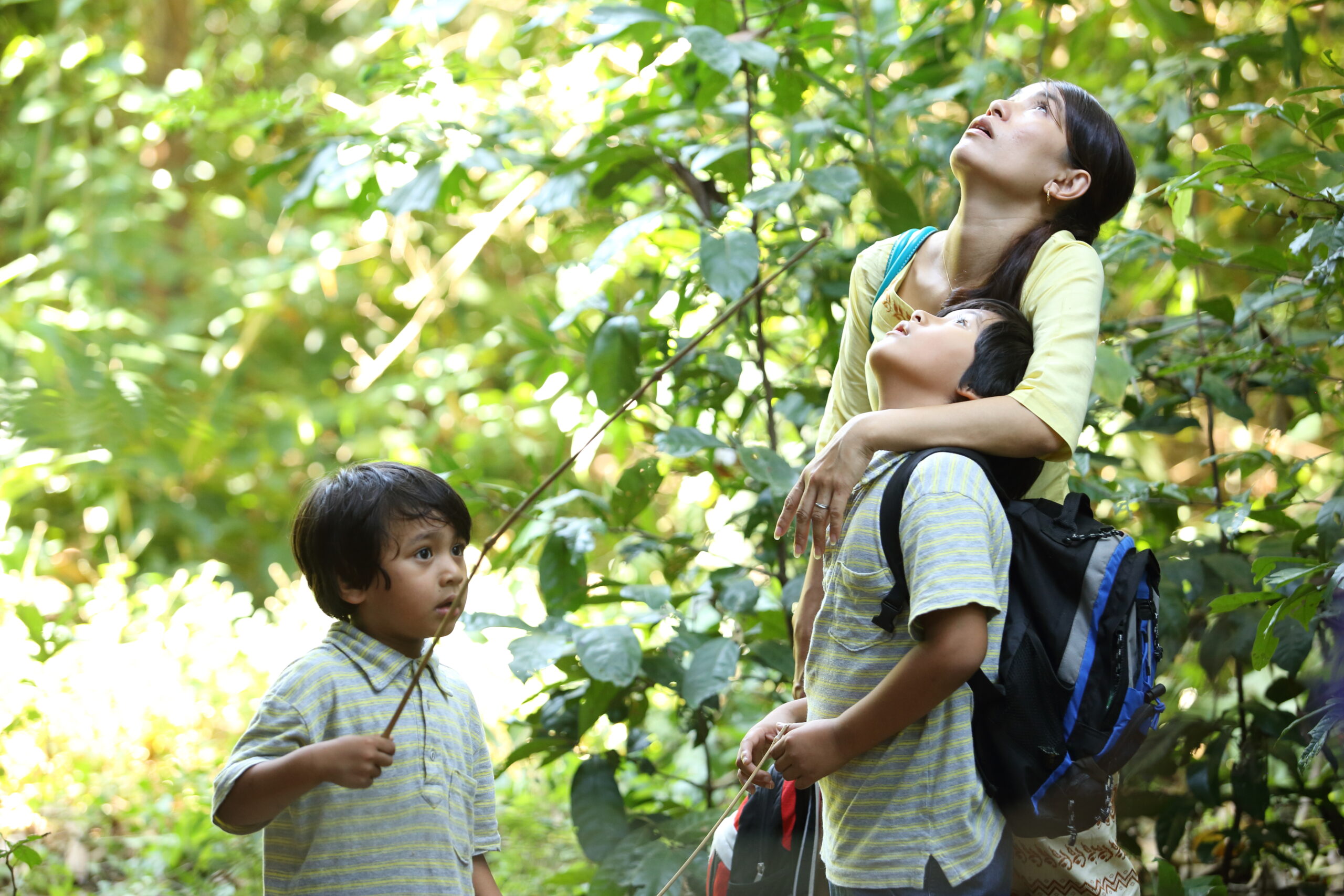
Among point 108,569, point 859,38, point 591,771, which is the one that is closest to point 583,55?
point 859,38

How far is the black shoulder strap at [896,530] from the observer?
42.5 inches

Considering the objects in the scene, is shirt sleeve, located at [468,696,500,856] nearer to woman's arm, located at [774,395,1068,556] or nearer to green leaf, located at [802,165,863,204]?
woman's arm, located at [774,395,1068,556]

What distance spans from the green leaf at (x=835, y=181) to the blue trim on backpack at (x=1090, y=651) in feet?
3.24

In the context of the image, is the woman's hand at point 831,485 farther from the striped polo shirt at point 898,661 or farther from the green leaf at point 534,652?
the green leaf at point 534,652

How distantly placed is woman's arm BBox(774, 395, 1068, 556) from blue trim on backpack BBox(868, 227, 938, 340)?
1.09ft

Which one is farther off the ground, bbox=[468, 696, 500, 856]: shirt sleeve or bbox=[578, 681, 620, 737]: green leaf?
bbox=[468, 696, 500, 856]: shirt sleeve

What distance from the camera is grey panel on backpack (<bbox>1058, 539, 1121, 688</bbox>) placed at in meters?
1.05

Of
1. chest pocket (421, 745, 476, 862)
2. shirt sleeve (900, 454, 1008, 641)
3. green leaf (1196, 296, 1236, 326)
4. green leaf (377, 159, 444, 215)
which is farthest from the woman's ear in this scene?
green leaf (377, 159, 444, 215)

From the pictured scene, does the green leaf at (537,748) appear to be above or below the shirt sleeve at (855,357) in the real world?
below

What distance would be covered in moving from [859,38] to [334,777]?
1.69m

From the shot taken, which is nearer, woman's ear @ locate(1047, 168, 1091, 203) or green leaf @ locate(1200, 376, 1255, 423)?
woman's ear @ locate(1047, 168, 1091, 203)

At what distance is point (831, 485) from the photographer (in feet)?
3.71

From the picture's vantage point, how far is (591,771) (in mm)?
1891

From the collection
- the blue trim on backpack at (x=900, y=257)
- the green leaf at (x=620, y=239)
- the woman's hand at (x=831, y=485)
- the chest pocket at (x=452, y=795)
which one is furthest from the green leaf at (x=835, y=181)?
the chest pocket at (x=452, y=795)
